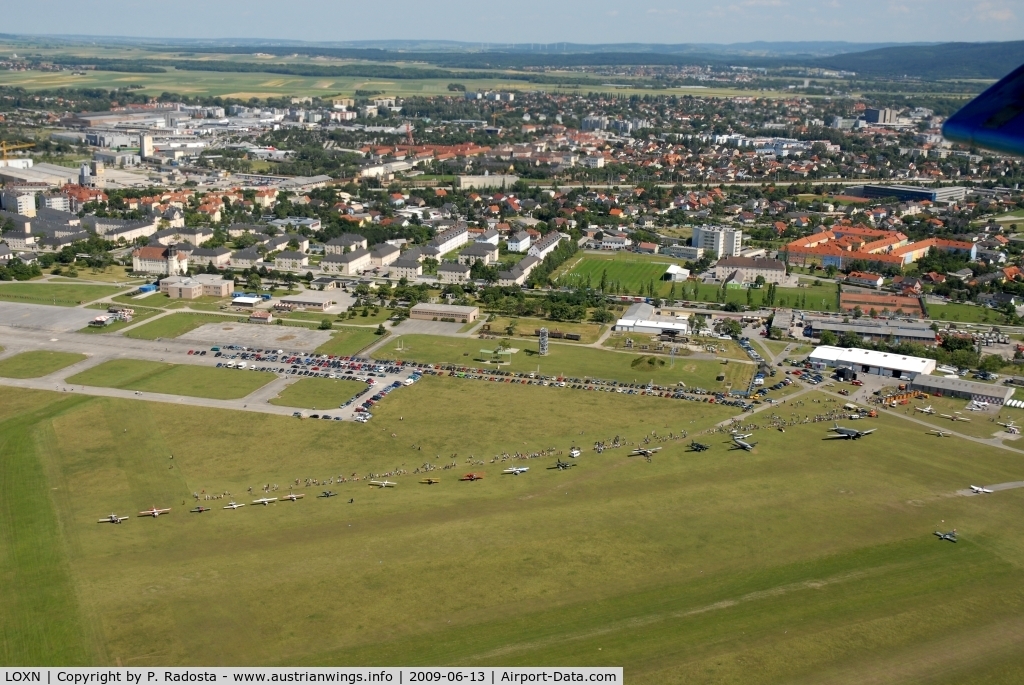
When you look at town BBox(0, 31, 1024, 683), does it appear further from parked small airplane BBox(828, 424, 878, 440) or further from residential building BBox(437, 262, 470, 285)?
residential building BBox(437, 262, 470, 285)

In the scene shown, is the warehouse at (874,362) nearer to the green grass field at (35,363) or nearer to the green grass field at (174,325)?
the green grass field at (174,325)

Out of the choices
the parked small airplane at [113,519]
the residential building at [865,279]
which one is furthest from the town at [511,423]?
the residential building at [865,279]

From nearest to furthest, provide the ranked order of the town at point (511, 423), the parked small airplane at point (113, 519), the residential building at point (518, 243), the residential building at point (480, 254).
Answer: the town at point (511, 423) < the parked small airplane at point (113, 519) < the residential building at point (480, 254) < the residential building at point (518, 243)

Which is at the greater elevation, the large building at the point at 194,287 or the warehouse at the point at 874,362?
the large building at the point at 194,287

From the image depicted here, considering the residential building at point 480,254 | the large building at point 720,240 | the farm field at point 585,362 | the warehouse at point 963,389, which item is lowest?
the farm field at point 585,362

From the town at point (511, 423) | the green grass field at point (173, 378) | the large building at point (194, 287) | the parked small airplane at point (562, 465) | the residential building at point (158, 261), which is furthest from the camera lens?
the residential building at point (158, 261)

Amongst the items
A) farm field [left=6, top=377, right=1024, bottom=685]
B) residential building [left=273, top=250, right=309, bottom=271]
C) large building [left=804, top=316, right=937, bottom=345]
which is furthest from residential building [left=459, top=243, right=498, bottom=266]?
farm field [left=6, top=377, right=1024, bottom=685]
